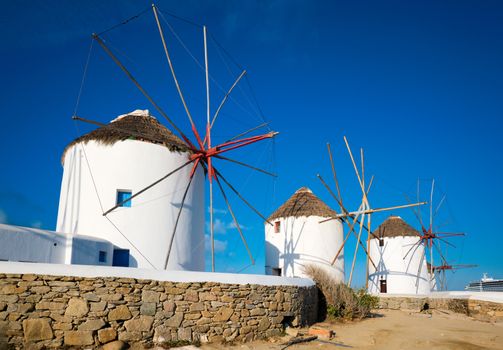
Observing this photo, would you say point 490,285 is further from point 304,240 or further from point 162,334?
point 162,334

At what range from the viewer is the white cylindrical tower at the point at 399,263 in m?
24.9

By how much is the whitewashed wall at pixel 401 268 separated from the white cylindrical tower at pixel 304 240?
6.61 metres

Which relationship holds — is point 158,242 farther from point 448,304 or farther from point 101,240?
point 448,304

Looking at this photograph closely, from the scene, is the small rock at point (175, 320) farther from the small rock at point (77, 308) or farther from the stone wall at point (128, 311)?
the small rock at point (77, 308)

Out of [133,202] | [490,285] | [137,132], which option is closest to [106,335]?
[133,202]

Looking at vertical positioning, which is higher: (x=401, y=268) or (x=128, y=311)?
(x=401, y=268)

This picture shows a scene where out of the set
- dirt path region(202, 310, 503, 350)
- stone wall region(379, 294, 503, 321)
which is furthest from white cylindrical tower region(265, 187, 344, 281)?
dirt path region(202, 310, 503, 350)

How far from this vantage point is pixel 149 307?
8.05 m

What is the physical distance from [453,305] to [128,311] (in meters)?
16.8

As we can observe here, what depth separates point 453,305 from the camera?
19.2 m

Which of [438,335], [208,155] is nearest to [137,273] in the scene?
[208,155]

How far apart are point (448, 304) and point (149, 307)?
54.9ft

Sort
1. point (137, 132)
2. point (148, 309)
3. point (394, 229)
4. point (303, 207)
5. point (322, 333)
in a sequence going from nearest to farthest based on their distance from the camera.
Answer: point (148, 309)
point (322, 333)
point (137, 132)
point (303, 207)
point (394, 229)

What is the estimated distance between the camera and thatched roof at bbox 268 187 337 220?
20.2 m
